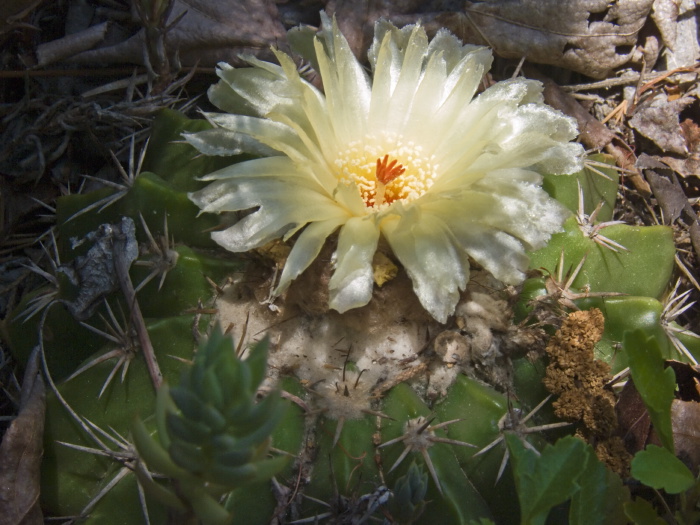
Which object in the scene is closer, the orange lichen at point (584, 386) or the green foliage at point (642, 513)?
the green foliage at point (642, 513)

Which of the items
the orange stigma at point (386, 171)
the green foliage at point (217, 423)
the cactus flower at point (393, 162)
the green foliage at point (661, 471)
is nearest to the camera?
the green foliage at point (217, 423)

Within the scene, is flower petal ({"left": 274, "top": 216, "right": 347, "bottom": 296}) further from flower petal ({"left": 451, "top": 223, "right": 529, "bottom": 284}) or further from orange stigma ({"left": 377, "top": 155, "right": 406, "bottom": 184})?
flower petal ({"left": 451, "top": 223, "right": 529, "bottom": 284})

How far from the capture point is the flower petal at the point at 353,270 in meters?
1.41

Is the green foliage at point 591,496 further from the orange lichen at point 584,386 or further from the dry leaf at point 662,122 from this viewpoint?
the dry leaf at point 662,122

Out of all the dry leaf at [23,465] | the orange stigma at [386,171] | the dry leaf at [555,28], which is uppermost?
the dry leaf at [555,28]

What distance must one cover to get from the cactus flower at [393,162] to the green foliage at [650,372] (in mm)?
281

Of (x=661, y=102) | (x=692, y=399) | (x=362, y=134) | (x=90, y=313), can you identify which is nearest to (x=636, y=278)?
(x=692, y=399)

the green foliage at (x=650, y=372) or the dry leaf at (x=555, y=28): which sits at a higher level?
the dry leaf at (x=555, y=28)

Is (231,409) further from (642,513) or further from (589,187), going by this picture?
(589,187)

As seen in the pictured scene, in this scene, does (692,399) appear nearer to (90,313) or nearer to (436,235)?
(436,235)

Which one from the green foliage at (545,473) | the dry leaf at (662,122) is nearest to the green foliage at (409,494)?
the green foliage at (545,473)

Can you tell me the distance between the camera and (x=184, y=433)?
1.03 m

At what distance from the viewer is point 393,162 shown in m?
1.61

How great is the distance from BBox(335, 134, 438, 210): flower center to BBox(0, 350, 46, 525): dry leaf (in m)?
0.95
